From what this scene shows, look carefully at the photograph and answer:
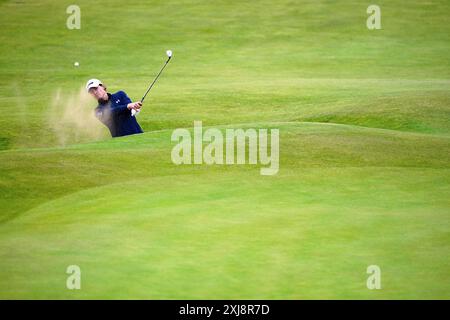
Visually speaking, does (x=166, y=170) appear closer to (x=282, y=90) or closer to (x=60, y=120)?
(x=60, y=120)

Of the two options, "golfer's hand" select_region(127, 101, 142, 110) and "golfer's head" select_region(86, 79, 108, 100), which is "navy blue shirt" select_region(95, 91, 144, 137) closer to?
"golfer's head" select_region(86, 79, 108, 100)

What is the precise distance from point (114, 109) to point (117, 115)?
0.76 ft

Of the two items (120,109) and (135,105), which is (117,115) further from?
(135,105)

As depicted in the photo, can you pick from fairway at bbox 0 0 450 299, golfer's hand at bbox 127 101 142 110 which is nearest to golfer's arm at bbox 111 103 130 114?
golfer's hand at bbox 127 101 142 110

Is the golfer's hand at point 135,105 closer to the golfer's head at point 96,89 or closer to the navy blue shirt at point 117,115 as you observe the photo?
the navy blue shirt at point 117,115

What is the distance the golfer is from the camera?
16953 millimetres

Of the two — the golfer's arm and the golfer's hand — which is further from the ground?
the golfer's hand

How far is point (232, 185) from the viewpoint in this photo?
1245cm

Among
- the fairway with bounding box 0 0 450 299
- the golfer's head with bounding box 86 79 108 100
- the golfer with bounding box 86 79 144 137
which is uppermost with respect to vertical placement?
the golfer's head with bounding box 86 79 108 100

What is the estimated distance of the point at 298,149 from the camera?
15.4 metres

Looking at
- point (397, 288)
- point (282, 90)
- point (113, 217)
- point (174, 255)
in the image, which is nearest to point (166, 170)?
point (113, 217)

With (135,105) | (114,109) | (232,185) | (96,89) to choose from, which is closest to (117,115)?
(114,109)

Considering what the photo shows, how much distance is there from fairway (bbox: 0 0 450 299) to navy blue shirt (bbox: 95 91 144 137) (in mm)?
673
